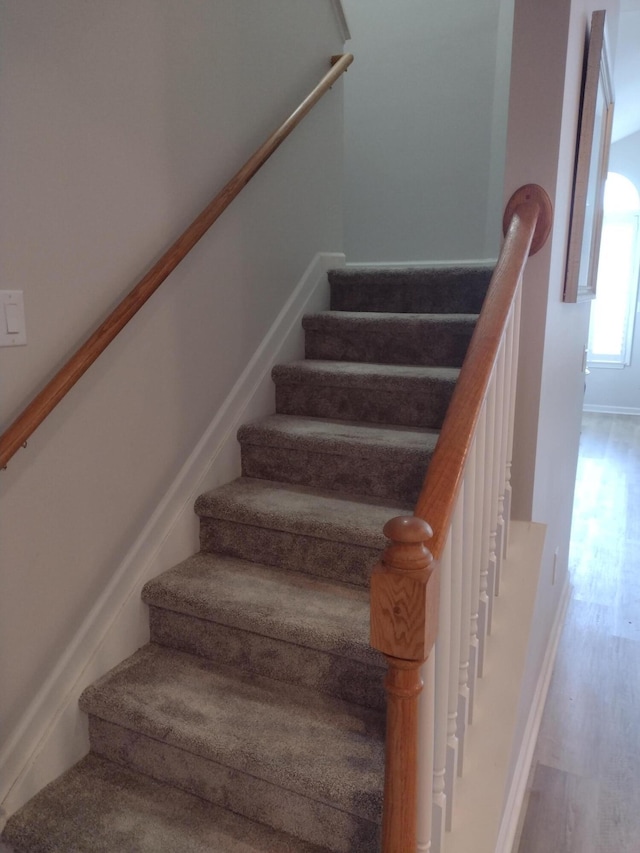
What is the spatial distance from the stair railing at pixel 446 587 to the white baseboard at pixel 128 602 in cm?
92

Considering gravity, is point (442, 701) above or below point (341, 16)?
below

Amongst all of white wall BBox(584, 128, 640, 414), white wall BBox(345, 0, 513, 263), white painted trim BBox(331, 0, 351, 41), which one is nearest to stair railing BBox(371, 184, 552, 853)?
white painted trim BBox(331, 0, 351, 41)

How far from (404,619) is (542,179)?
4.14 ft

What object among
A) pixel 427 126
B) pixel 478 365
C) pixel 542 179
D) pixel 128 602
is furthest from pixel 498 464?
pixel 427 126

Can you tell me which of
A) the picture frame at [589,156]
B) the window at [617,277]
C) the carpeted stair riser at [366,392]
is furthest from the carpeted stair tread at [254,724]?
the window at [617,277]

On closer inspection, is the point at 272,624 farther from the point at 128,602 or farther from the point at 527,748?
the point at 527,748

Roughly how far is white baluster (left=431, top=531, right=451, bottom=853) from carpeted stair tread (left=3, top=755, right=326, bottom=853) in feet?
1.26

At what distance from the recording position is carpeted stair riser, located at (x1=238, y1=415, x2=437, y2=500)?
1914 mm

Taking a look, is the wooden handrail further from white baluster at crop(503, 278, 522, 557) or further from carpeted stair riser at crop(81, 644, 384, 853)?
white baluster at crop(503, 278, 522, 557)

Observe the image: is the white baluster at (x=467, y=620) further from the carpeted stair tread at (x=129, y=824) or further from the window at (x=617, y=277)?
the window at (x=617, y=277)

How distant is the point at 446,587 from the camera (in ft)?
3.09

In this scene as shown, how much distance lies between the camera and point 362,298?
2.66m

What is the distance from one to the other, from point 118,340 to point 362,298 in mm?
1305

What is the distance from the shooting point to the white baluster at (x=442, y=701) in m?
0.94
